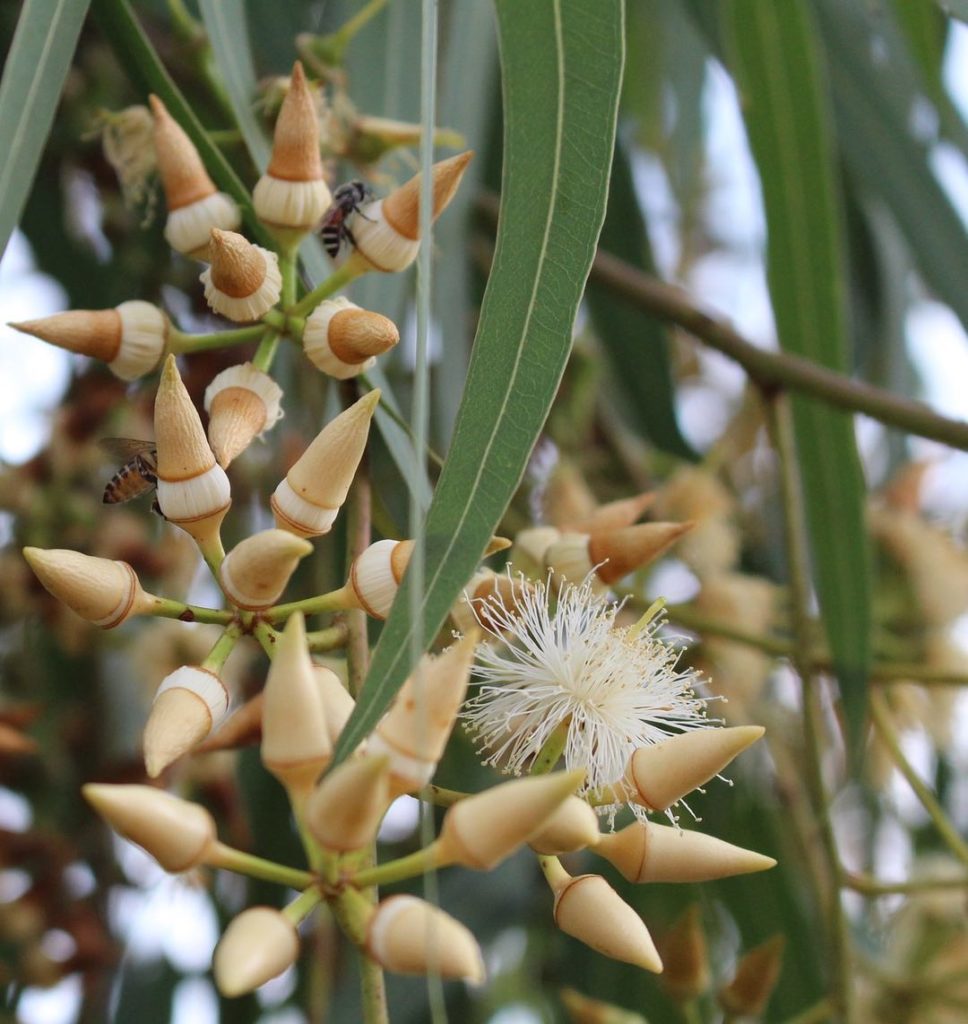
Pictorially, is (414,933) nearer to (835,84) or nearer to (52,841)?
(52,841)

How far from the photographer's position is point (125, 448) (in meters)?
0.86

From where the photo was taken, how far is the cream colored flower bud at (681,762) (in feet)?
2.04

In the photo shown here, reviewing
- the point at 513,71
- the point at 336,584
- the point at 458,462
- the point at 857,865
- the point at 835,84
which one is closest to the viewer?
the point at 458,462

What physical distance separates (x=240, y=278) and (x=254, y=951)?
0.36 meters

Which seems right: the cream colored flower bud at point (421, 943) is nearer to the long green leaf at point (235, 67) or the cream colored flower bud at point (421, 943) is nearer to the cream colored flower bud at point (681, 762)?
the cream colored flower bud at point (681, 762)

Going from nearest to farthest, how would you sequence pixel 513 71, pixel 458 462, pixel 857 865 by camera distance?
pixel 458 462
pixel 513 71
pixel 857 865

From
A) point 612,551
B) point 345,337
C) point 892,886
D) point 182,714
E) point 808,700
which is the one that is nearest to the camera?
point 182,714

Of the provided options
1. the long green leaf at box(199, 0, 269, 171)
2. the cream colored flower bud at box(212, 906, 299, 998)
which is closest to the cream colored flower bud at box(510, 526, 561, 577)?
the long green leaf at box(199, 0, 269, 171)

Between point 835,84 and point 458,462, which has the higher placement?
point 835,84

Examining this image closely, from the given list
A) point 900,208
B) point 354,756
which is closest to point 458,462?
point 354,756

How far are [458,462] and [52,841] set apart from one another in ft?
3.64

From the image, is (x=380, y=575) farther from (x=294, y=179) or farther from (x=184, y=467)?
(x=294, y=179)

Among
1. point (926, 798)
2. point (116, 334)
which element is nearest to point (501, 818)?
point (116, 334)

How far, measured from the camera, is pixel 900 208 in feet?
5.10
